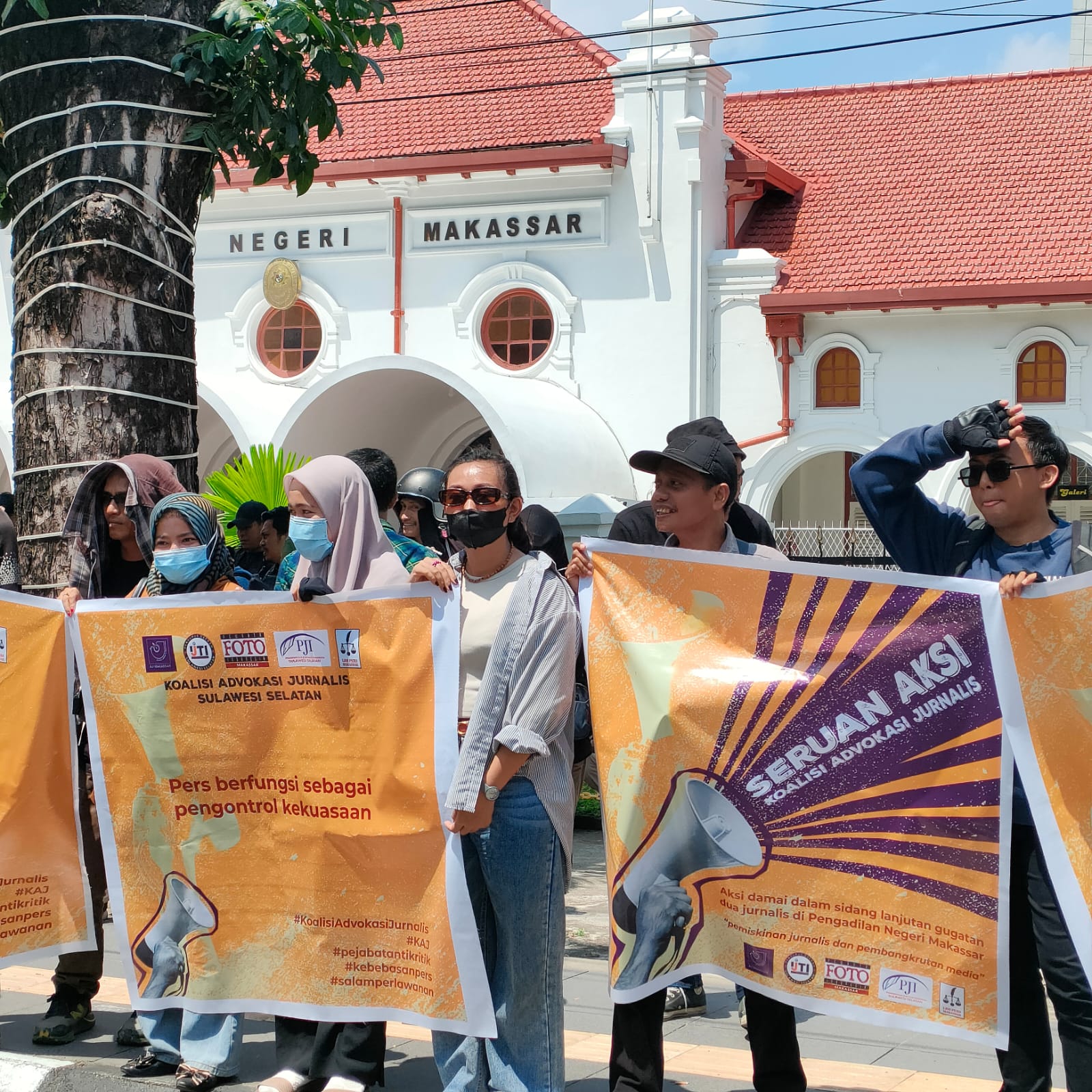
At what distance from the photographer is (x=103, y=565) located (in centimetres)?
553

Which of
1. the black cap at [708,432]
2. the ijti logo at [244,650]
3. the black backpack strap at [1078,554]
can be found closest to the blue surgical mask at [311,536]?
the ijti logo at [244,650]

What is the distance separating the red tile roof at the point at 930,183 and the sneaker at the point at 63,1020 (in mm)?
14369

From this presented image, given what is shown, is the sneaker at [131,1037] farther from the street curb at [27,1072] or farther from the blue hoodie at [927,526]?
the blue hoodie at [927,526]

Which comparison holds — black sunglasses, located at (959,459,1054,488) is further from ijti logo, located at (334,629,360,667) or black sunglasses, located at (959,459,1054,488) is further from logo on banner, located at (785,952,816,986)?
ijti logo, located at (334,629,360,667)

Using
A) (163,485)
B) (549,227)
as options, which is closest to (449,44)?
(549,227)

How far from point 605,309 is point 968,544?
1493cm

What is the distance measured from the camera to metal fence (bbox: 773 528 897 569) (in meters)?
18.1

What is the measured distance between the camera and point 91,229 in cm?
727

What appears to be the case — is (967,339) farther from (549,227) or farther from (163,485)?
(163,485)

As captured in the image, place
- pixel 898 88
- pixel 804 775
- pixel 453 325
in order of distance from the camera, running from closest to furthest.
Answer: pixel 804 775 → pixel 453 325 → pixel 898 88

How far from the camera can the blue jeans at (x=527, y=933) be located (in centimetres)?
427

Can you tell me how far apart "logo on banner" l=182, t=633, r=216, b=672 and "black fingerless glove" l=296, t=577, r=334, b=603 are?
41cm

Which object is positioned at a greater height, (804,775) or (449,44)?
(449,44)

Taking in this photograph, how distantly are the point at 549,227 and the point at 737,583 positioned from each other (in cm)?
1532
